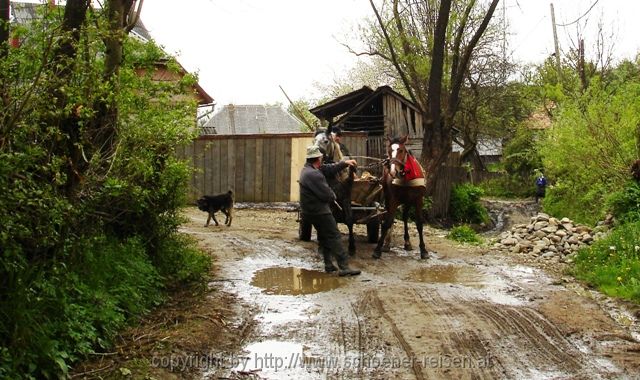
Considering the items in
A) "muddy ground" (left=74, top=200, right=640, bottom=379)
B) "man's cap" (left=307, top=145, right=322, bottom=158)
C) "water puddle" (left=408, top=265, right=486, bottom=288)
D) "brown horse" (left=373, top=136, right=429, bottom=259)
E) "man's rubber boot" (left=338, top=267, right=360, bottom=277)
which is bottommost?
"muddy ground" (left=74, top=200, right=640, bottom=379)

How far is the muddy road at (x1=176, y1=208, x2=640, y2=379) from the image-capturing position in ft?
19.6

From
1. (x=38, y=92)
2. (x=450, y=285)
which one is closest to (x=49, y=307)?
(x=38, y=92)

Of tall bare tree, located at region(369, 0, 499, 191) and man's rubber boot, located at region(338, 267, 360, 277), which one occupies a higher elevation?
tall bare tree, located at region(369, 0, 499, 191)

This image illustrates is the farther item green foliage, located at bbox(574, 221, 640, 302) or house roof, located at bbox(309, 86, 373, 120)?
house roof, located at bbox(309, 86, 373, 120)

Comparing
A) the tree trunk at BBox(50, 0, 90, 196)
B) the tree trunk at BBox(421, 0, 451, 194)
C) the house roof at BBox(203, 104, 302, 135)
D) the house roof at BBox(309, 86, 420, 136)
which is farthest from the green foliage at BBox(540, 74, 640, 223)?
the house roof at BBox(203, 104, 302, 135)

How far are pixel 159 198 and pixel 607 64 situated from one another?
31320 millimetres

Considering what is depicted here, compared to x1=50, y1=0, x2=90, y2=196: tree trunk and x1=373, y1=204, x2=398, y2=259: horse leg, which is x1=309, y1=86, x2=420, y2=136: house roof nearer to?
x1=373, y1=204, x2=398, y2=259: horse leg

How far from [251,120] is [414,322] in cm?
3425

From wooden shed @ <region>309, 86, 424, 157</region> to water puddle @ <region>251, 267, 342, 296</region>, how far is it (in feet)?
47.1

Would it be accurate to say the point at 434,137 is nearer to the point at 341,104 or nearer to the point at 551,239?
the point at 551,239

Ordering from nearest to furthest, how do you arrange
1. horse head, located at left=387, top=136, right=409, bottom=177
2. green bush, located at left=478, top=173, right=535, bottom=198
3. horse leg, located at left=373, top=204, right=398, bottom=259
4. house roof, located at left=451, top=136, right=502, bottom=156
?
horse head, located at left=387, top=136, right=409, bottom=177 → horse leg, located at left=373, top=204, right=398, bottom=259 → green bush, located at left=478, top=173, right=535, bottom=198 → house roof, located at left=451, top=136, right=502, bottom=156

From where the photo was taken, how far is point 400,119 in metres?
24.9

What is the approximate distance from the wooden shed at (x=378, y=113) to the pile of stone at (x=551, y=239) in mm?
9852

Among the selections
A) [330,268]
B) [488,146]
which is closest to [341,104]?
[330,268]
